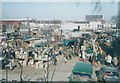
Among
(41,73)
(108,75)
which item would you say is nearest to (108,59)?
(108,75)

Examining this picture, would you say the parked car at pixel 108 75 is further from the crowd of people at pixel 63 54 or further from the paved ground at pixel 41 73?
the crowd of people at pixel 63 54

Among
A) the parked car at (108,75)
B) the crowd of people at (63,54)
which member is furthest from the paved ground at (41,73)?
the crowd of people at (63,54)

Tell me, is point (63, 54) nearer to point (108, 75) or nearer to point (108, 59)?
point (108, 59)

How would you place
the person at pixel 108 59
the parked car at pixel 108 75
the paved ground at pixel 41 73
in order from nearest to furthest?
the parked car at pixel 108 75 < the paved ground at pixel 41 73 < the person at pixel 108 59

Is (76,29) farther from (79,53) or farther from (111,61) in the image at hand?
(111,61)

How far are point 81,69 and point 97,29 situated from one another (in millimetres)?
4151

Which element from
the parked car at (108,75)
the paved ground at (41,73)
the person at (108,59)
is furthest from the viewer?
the person at (108,59)

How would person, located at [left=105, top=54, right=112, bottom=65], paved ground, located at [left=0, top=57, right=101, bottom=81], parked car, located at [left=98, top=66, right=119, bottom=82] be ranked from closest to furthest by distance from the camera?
1. parked car, located at [left=98, top=66, right=119, bottom=82]
2. paved ground, located at [left=0, top=57, right=101, bottom=81]
3. person, located at [left=105, top=54, right=112, bottom=65]

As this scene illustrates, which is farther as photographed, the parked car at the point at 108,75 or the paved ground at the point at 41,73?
the paved ground at the point at 41,73

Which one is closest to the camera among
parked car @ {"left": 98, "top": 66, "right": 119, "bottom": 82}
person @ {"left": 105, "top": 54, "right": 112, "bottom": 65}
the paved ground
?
parked car @ {"left": 98, "top": 66, "right": 119, "bottom": 82}

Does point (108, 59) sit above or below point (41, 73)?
above

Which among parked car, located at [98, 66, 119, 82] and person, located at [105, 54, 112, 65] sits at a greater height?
person, located at [105, 54, 112, 65]

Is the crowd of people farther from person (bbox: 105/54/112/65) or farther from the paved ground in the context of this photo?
the paved ground

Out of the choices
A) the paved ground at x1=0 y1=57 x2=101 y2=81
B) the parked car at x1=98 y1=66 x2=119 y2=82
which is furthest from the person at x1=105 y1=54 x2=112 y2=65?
the parked car at x1=98 y1=66 x2=119 y2=82
